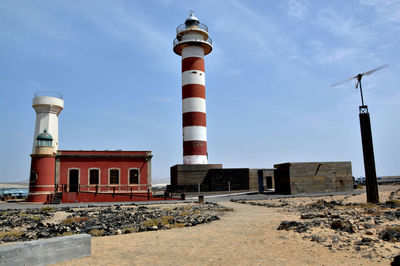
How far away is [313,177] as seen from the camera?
31078mm

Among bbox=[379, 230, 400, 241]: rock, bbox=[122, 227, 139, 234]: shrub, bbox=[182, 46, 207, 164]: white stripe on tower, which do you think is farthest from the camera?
bbox=[182, 46, 207, 164]: white stripe on tower

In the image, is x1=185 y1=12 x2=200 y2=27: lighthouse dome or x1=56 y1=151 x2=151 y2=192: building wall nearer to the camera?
x1=56 y1=151 x2=151 y2=192: building wall

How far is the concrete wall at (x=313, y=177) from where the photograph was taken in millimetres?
30172

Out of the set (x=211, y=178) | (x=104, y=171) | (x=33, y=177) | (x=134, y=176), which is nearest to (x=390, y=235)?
(x=211, y=178)

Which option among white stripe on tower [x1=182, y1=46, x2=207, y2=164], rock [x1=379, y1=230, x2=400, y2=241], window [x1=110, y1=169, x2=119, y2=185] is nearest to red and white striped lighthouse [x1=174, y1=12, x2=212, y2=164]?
white stripe on tower [x1=182, y1=46, x2=207, y2=164]

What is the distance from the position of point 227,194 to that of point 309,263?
84.7 feet

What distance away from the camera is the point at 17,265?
6195 mm

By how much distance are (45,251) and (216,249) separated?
4.11 meters

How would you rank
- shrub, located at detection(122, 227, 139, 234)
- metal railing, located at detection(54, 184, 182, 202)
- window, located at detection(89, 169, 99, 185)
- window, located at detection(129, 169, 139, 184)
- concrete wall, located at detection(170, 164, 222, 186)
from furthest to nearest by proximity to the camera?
concrete wall, located at detection(170, 164, 222, 186) → window, located at detection(129, 169, 139, 184) → window, located at detection(89, 169, 99, 185) → metal railing, located at detection(54, 184, 182, 202) → shrub, located at detection(122, 227, 139, 234)

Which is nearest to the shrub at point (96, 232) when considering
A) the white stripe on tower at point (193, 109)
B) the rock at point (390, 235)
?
the rock at point (390, 235)

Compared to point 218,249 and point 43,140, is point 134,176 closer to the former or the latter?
point 43,140

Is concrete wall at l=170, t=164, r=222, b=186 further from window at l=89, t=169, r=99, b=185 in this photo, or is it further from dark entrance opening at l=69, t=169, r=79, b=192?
dark entrance opening at l=69, t=169, r=79, b=192

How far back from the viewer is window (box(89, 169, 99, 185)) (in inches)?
1158

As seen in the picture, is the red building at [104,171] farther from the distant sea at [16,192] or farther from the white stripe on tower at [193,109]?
the distant sea at [16,192]
